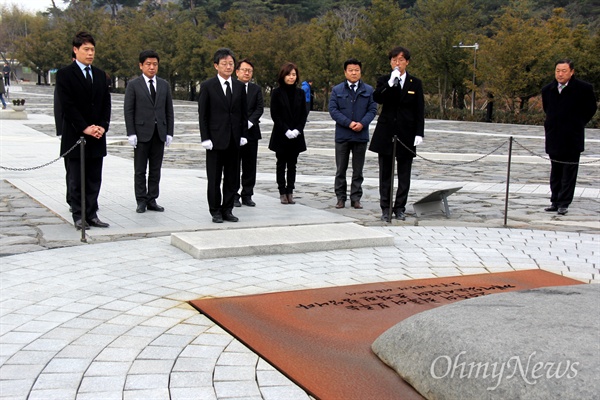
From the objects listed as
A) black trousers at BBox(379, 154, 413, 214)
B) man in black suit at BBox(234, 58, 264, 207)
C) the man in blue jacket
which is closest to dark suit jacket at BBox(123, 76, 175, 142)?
man in black suit at BBox(234, 58, 264, 207)

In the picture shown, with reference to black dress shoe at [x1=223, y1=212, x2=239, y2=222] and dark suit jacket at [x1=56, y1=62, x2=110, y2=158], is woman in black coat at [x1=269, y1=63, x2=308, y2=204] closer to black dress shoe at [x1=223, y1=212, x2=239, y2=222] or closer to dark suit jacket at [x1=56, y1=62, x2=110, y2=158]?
black dress shoe at [x1=223, y1=212, x2=239, y2=222]

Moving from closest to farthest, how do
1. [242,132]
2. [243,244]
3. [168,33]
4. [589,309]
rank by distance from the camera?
[589,309] < [243,244] < [242,132] < [168,33]

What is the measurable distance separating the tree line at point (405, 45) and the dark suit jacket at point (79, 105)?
26633 mm

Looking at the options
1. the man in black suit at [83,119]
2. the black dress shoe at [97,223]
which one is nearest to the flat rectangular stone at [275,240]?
the black dress shoe at [97,223]

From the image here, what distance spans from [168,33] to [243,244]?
51.4m

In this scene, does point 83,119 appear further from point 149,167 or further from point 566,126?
point 566,126

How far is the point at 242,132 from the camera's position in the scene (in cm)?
820

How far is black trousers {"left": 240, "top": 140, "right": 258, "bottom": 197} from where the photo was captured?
31.1 ft

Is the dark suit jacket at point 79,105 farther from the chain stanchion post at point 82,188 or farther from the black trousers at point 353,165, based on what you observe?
the black trousers at point 353,165

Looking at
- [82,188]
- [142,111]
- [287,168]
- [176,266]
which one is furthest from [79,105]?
[287,168]

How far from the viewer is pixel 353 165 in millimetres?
9484

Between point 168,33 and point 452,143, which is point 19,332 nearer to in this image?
point 452,143

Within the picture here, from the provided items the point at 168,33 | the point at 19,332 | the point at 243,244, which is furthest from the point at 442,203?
the point at 168,33

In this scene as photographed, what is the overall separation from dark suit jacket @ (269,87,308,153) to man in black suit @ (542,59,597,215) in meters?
3.35
